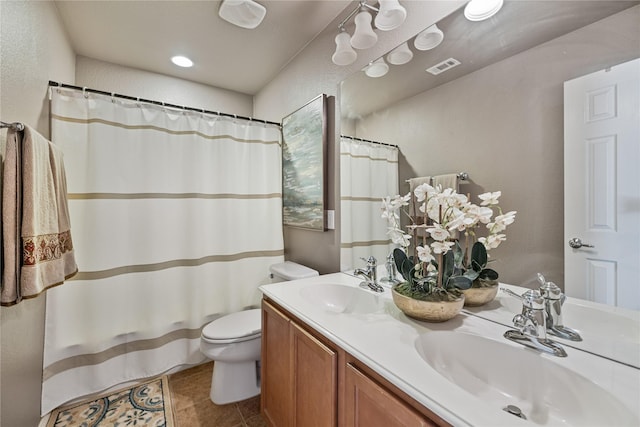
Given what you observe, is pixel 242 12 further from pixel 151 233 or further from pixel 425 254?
pixel 425 254

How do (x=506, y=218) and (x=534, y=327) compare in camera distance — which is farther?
(x=506, y=218)

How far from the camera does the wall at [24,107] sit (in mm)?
1058

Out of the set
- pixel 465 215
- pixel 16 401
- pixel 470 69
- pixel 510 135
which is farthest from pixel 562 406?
pixel 16 401

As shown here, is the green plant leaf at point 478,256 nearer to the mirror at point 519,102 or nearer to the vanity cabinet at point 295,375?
the mirror at point 519,102

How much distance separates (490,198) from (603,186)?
0.94 feet

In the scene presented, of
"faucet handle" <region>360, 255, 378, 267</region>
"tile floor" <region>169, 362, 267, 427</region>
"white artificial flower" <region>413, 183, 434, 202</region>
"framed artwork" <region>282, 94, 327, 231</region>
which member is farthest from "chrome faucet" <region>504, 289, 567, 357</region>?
"tile floor" <region>169, 362, 267, 427</region>

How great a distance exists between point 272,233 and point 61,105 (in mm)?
1580

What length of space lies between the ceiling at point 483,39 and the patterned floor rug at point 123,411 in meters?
2.16

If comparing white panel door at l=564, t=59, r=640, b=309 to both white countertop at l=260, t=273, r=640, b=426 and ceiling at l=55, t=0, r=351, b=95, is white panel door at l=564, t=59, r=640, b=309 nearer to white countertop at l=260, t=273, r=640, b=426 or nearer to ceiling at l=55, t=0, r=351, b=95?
white countertop at l=260, t=273, r=640, b=426

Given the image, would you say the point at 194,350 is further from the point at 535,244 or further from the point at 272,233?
the point at 535,244

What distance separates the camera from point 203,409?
63.2 inches

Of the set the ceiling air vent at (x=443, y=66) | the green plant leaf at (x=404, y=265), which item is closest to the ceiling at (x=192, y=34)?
the ceiling air vent at (x=443, y=66)

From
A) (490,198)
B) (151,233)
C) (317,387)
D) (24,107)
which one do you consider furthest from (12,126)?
(490,198)

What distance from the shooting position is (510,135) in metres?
0.95
